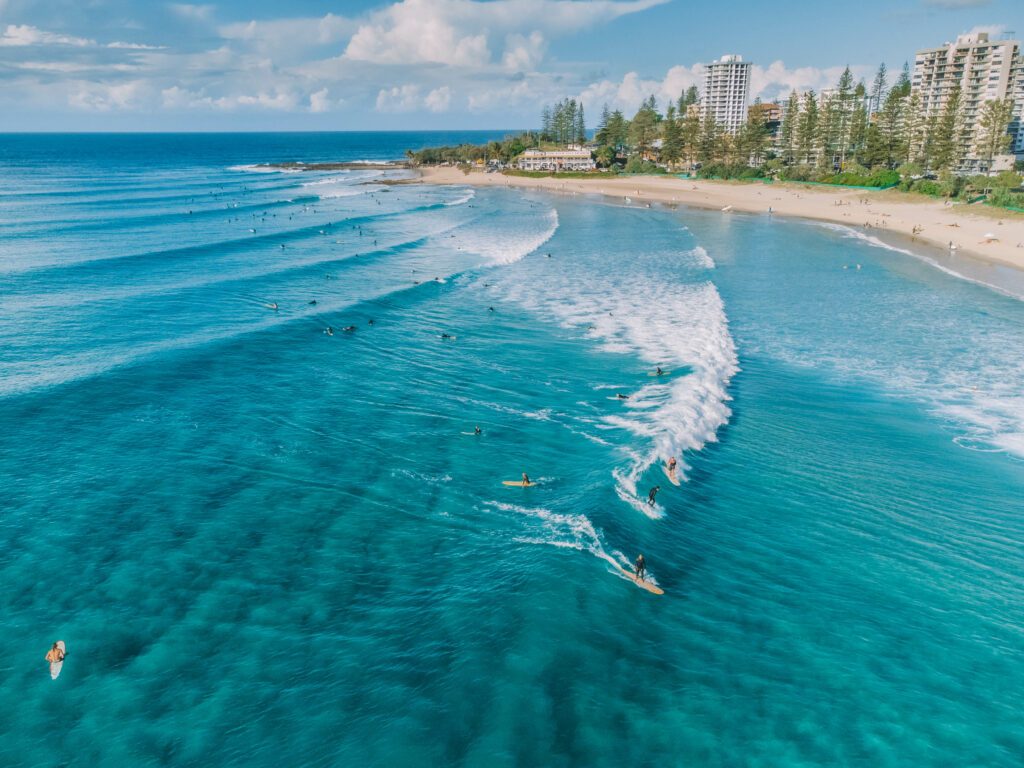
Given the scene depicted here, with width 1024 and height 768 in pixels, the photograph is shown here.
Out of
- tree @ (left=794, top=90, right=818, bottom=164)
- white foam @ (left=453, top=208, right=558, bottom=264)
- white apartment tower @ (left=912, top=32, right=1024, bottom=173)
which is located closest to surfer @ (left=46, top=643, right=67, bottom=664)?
white foam @ (left=453, top=208, right=558, bottom=264)

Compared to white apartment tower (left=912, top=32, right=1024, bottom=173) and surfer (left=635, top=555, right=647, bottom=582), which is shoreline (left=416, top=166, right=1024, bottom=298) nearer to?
surfer (left=635, top=555, right=647, bottom=582)

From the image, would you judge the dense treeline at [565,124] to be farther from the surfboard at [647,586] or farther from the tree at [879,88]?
the surfboard at [647,586]

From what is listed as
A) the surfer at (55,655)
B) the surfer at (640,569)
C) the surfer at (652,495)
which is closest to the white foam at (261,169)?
the surfer at (652,495)

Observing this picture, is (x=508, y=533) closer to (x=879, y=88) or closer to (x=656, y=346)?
(x=656, y=346)

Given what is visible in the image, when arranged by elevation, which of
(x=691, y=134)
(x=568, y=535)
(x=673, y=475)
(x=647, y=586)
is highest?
(x=691, y=134)

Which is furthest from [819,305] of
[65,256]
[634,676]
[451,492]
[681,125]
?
[681,125]

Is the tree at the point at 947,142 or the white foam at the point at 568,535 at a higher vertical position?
the tree at the point at 947,142

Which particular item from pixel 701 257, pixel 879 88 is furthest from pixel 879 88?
pixel 701 257
